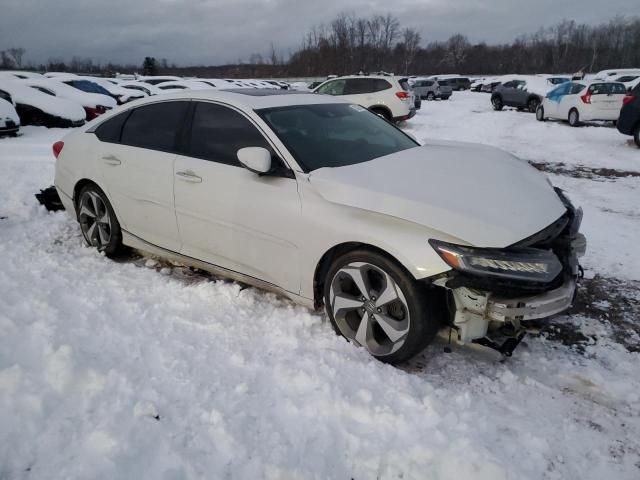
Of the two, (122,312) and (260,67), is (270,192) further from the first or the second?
(260,67)

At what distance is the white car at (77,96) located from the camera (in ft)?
45.0

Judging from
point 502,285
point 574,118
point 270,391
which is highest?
point 502,285

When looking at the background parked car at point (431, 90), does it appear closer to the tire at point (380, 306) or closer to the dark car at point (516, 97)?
the dark car at point (516, 97)

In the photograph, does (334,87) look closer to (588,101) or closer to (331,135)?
(588,101)

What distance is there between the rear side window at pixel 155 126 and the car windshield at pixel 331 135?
0.81m

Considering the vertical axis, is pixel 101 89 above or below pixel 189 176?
above

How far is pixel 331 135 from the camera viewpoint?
3.36 m

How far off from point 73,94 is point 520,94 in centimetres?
1876

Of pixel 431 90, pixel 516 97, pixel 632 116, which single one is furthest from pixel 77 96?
pixel 431 90

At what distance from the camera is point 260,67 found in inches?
3479

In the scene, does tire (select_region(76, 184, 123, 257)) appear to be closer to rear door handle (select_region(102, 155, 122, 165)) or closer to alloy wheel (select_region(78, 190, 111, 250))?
alloy wheel (select_region(78, 190, 111, 250))

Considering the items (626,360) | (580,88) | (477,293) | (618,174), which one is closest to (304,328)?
(477,293)

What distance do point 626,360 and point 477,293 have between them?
121 cm

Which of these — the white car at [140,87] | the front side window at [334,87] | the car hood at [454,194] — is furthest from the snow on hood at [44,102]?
the car hood at [454,194]
